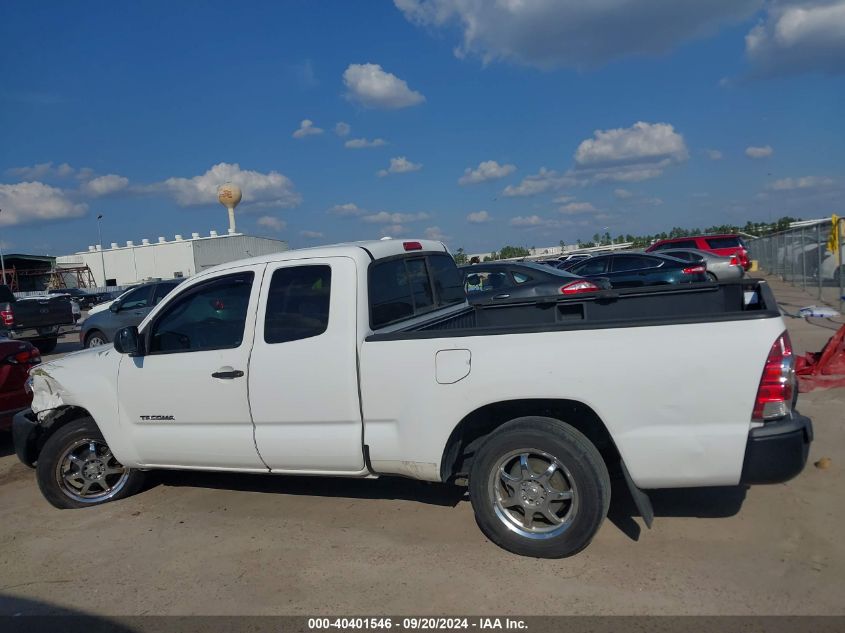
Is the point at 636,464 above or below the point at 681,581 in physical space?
above

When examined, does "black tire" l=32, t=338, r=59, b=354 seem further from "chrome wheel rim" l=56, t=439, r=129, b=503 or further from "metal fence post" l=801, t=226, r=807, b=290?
"metal fence post" l=801, t=226, r=807, b=290

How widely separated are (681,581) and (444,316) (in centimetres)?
255

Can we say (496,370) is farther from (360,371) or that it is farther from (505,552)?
(505,552)

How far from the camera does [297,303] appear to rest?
469cm

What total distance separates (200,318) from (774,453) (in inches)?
152

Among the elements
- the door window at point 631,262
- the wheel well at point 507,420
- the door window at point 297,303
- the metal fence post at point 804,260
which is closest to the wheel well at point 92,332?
the door window at point 631,262

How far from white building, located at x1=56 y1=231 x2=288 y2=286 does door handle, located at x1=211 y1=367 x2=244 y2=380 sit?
54217 millimetres

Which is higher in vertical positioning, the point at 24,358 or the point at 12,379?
Answer: the point at 24,358

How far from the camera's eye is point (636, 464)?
3.82 meters

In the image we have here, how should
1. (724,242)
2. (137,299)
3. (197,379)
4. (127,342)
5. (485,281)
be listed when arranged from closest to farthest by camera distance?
(197,379), (127,342), (485,281), (137,299), (724,242)

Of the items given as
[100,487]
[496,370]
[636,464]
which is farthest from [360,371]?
[100,487]

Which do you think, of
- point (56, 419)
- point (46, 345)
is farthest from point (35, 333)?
point (56, 419)

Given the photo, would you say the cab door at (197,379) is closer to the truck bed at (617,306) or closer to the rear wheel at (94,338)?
the truck bed at (617,306)

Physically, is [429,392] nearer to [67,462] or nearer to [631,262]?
[67,462]
